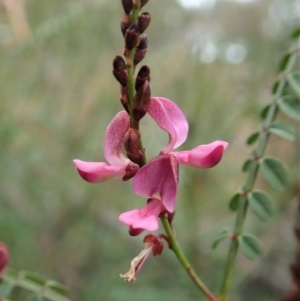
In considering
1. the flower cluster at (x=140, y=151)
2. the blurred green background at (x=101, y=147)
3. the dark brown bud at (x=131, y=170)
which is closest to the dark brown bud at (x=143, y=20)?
the flower cluster at (x=140, y=151)

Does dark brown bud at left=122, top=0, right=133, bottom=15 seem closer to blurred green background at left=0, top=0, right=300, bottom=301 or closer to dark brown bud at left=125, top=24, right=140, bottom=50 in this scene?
dark brown bud at left=125, top=24, right=140, bottom=50

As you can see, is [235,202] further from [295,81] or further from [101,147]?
[101,147]

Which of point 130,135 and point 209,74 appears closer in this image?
point 130,135

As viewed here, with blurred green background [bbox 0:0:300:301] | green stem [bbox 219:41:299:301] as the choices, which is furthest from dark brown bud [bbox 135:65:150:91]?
blurred green background [bbox 0:0:300:301]

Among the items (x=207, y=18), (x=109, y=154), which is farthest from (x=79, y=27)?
(x=109, y=154)

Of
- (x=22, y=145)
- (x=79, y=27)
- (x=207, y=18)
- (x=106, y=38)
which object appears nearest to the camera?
(x=22, y=145)

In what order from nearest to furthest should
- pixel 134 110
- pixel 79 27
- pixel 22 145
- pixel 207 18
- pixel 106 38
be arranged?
pixel 134 110 → pixel 22 145 → pixel 79 27 → pixel 106 38 → pixel 207 18

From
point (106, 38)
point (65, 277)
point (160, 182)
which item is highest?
point (106, 38)

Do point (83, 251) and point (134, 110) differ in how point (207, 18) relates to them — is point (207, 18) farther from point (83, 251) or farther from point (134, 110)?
point (134, 110)

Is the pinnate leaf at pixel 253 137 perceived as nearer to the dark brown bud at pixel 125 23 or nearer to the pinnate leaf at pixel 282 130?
the pinnate leaf at pixel 282 130
